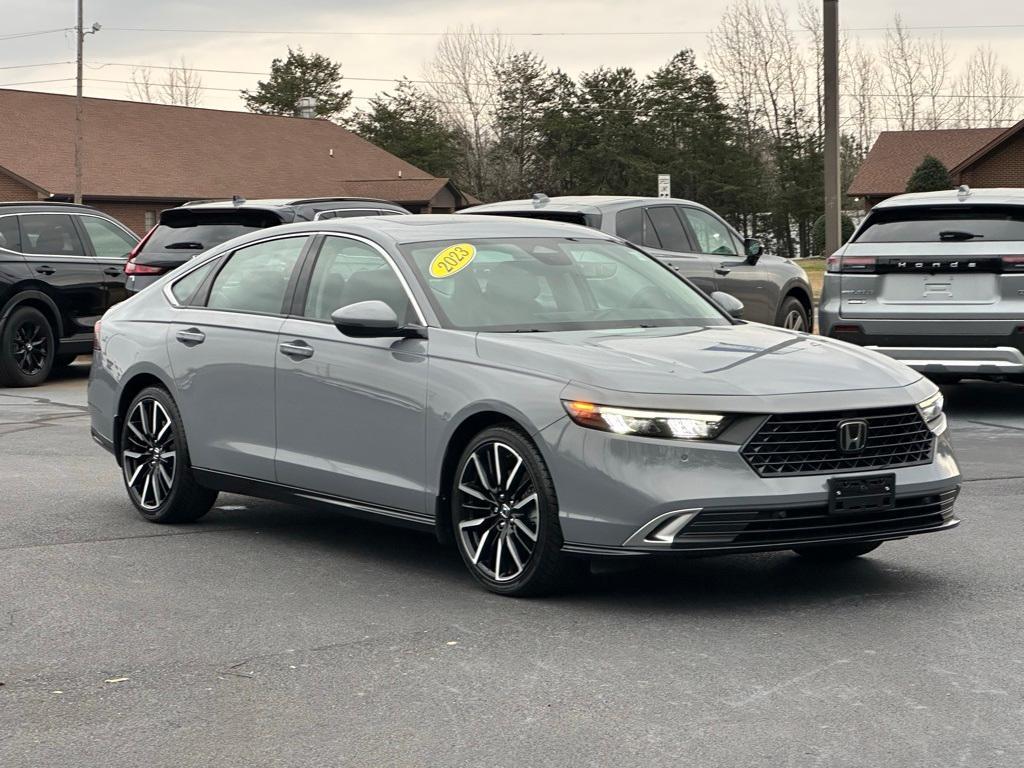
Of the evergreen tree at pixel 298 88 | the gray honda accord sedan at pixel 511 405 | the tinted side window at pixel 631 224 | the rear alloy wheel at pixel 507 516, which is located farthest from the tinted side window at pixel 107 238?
the evergreen tree at pixel 298 88

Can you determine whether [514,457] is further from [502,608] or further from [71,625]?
[71,625]

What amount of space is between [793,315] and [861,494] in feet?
36.6

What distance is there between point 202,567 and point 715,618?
98.2 inches

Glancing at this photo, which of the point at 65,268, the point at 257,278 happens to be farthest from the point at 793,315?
the point at 257,278

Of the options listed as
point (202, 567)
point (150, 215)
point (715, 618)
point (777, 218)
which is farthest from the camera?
point (777, 218)

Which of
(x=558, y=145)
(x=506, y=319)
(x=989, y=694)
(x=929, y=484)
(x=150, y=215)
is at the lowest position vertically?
(x=989, y=694)

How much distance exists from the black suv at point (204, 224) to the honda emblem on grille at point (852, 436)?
10.7 meters

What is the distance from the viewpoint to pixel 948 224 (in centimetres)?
1289

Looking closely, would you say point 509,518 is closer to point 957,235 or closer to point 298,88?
point 957,235

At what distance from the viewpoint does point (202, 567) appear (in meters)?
7.54

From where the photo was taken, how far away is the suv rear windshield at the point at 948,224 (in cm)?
1277

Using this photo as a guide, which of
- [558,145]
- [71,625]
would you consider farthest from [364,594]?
[558,145]

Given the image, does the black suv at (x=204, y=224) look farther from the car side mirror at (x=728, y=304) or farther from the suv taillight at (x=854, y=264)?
the car side mirror at (x=728, y=304)

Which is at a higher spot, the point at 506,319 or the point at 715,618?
the point at 506,319
